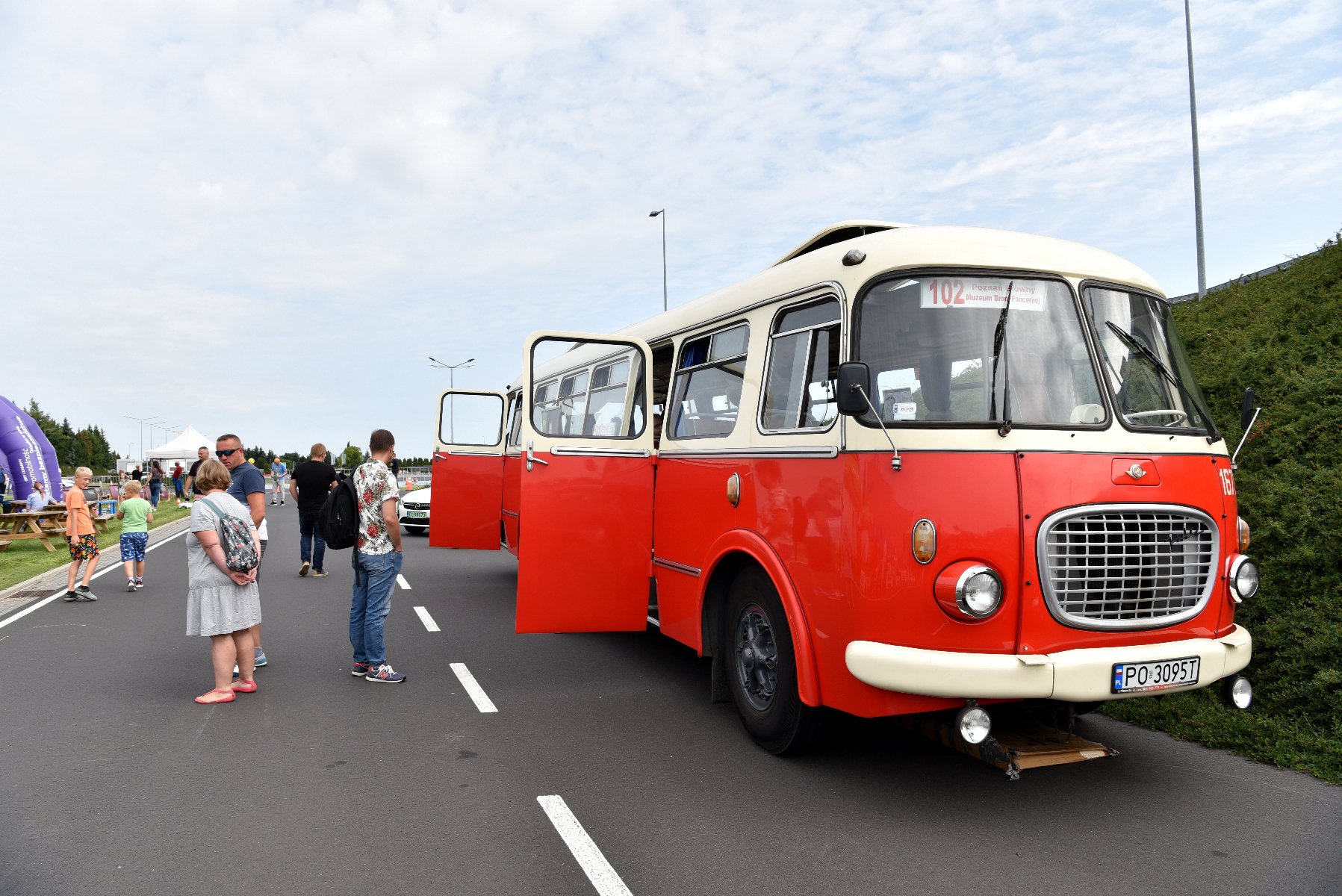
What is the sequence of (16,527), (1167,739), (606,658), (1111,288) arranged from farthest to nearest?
(16,527), (606,658), (1167,739), (1111,288)

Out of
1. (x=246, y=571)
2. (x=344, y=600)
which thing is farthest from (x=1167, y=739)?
(x=344, y=600)

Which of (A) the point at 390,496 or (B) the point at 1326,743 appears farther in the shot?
(A) the point at 390,496

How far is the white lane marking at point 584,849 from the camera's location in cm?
357

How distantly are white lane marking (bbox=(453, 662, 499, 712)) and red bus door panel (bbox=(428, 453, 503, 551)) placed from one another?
3.31 metres

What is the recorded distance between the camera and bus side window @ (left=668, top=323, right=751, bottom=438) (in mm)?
5723

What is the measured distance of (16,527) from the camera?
19219mm

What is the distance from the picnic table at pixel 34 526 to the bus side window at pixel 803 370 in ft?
55.4

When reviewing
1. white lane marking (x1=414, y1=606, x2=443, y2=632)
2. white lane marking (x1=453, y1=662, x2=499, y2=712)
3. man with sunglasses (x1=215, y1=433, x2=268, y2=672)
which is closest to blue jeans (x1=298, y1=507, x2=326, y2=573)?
white lane marking (x1=414, y1=606, x2=443, y2=632)

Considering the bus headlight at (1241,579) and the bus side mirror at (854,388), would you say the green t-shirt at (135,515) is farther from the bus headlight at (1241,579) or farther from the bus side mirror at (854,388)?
the bus headlight at (1241,579)

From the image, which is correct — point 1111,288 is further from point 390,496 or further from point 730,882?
point 390,496

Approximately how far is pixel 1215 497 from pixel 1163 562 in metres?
0.53

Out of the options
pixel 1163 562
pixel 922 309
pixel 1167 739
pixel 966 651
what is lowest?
pixel 1167 739

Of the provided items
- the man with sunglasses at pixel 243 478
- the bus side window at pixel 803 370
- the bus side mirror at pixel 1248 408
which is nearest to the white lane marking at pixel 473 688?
the man with sunglasses at pixel 243 478

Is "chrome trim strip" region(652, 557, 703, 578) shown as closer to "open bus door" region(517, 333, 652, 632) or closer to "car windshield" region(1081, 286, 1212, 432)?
"open bus door" region(517, 333, 652, 632)
